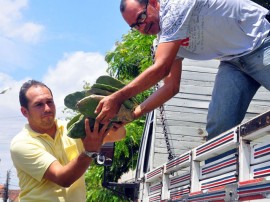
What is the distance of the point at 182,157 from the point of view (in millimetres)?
3754

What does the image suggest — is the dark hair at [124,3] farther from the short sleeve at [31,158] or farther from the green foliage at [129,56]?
the green foliage at [129,56]

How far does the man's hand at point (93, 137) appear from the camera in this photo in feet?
10.2

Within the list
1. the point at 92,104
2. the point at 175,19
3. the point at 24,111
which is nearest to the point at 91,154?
the point at 92,104

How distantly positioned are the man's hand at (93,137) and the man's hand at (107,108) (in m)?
0.07

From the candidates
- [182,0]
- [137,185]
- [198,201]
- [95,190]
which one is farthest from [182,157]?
[95,190]

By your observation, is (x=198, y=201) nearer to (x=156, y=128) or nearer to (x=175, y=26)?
(x=175, y=26)

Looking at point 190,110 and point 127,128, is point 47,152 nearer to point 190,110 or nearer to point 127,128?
point 190,110

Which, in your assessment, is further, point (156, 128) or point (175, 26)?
point (156, 128)

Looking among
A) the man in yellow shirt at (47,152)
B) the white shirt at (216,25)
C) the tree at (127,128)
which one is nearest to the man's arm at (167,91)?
the white shirt at (216,25)

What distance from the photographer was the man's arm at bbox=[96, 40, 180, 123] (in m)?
3.05

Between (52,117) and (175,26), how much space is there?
1003mm

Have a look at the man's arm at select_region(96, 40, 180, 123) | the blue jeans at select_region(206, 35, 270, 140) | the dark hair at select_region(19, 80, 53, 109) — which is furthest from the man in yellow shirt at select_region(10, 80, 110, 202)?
the blue jeans at select_region(206, 35, 270, 140)

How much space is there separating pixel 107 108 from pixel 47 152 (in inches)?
22.6

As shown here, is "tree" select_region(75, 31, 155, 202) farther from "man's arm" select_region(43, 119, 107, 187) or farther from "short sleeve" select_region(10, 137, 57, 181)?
"man's arm" select_region(43, 119, 107, 187)
